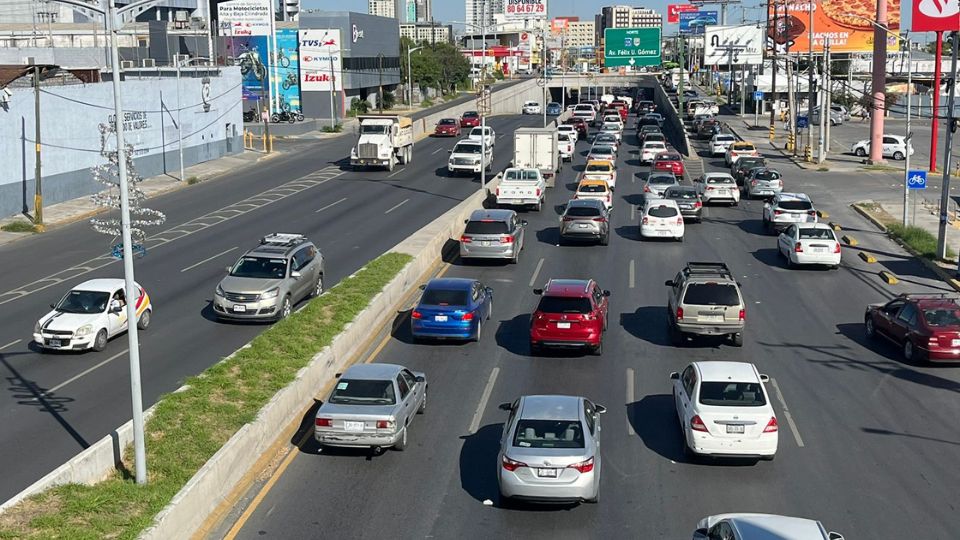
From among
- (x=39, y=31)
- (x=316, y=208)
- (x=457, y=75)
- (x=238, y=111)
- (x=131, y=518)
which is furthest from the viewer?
(x=457, y=75)

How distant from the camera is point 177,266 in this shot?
3622 cm

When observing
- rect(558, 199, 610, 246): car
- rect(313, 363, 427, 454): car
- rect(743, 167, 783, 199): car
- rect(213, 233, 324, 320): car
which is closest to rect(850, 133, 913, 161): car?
rect(743, 167, 783, 199): car

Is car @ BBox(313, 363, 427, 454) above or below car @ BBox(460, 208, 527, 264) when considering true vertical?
below

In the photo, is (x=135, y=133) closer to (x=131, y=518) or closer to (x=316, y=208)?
(x=316, y=208)

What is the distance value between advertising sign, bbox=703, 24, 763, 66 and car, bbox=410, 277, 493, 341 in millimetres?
97039

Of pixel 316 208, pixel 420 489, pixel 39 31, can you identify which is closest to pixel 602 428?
pixel 420 489

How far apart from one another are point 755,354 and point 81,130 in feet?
121

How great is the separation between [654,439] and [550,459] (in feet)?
14.6

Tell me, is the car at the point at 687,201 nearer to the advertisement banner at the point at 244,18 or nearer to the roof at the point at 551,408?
the roof at the point at 551,408

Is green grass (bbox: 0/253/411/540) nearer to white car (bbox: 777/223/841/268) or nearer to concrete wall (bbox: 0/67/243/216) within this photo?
white car (bbox: 777/223/841/268)

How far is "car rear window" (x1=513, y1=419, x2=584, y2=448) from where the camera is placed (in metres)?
16.8

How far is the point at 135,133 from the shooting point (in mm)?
56906

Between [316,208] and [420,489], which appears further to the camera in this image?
[316,208]

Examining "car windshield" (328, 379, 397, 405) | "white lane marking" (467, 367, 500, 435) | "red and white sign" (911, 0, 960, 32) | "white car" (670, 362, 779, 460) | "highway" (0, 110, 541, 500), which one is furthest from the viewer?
"red and white sign" (911, 0, 960, 32)
